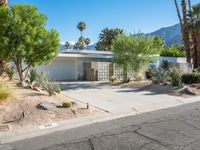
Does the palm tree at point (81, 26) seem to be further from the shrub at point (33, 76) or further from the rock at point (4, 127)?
the rock at point (4, 127)

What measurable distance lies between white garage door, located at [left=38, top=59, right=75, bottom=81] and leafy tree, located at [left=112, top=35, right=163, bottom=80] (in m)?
7.68

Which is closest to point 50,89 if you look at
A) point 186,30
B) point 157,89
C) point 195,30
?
point 157,89

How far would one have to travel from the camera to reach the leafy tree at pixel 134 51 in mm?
20141

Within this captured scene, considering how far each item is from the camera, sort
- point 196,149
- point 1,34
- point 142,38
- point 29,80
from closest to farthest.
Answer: point 196,149 < point 1,34 < point 29,80 < point 142,38

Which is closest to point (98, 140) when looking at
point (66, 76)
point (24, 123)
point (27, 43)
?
point (24, 123)

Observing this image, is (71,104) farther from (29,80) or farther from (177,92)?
(177,92)

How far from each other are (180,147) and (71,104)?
→ 5.14 m

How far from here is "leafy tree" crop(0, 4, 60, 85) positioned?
11.9 meters

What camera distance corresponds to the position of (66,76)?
2723cm

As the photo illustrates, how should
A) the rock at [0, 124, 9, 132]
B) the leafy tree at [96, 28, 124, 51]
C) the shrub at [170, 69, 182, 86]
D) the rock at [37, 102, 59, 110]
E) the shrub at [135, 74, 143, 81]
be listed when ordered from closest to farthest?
the rock at [0, 124, 9, 132] → the rock at [37, 102, 59, 110] → the shrub at [170, 69, 182, 86] → the shrub at [135, 74, 143, 81] → the leafy tree at [96, 28, 124, 51]

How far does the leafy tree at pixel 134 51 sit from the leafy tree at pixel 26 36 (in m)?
8.22

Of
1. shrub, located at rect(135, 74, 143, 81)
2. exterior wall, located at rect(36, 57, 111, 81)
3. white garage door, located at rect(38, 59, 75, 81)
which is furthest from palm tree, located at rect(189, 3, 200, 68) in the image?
white garage door, located at rect(38, 59, 75, 81)

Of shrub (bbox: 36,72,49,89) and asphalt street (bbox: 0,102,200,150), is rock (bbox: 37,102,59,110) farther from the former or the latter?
shrub (bbox: 36,72,49,89)

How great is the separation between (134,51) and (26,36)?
416 inches
